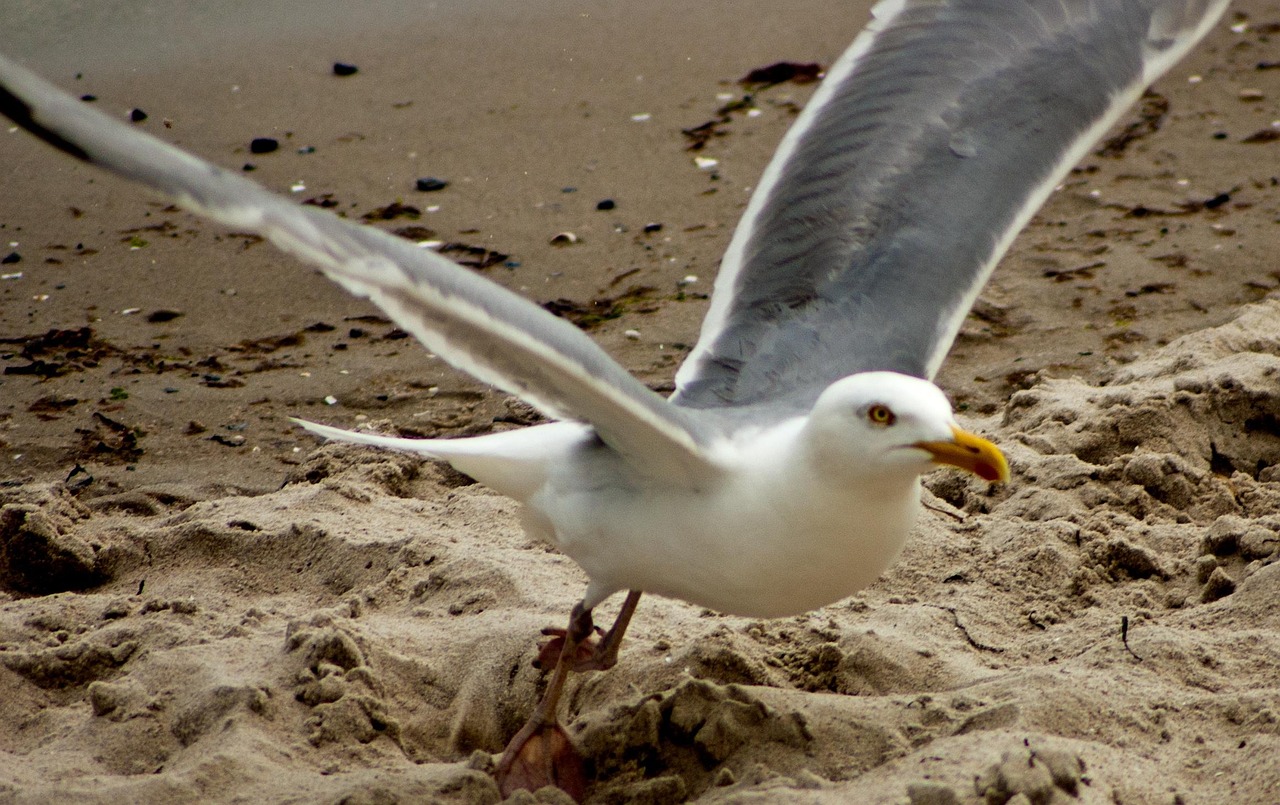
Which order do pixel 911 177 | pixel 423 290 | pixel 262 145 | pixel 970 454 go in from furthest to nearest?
pixel 262 145 → pixel 911 177 → pixel 970 454 → pixel 423 290

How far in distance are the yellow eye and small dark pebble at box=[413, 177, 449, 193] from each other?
3967 mm

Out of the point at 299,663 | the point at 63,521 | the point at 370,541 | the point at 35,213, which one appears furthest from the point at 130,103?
the point at 299,663

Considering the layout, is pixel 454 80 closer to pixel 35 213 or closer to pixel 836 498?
pixel 35 213

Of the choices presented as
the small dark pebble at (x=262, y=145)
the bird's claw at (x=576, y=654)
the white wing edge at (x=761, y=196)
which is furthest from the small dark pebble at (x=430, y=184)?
the bird's claw at (x=576, y=654)

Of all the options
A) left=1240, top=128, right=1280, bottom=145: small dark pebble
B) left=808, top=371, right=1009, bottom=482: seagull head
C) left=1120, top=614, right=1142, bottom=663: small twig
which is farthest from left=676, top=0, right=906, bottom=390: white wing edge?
left=1240, top=128, right=1280, bottom=145: small dark pebble

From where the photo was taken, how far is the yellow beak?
265 cm

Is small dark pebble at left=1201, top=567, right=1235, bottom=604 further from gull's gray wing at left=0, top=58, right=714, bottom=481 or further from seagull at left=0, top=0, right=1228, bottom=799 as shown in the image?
gull's gray wing at left=0, top=58, right=714, bottom=481

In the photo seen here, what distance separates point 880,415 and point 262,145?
468cm

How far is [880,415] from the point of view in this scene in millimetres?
2670

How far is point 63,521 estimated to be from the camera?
4.02 m

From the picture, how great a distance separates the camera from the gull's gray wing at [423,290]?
2.21 metres

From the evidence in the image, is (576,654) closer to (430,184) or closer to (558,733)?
(558,733)

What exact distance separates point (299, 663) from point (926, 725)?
1.42 meters

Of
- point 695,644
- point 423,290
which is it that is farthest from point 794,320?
point 423,290
